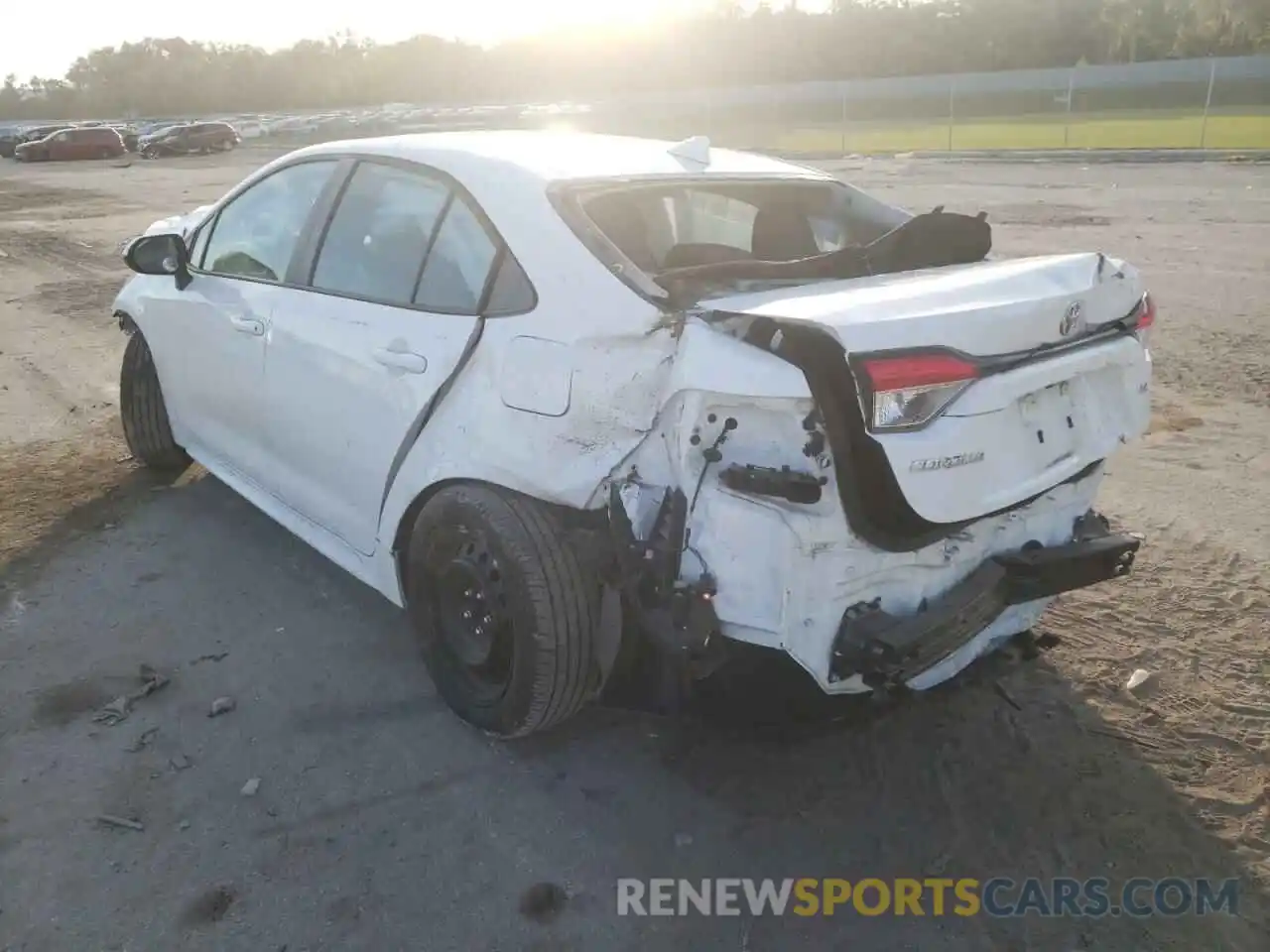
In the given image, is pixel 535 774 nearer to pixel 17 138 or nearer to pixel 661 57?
pixel 17 138

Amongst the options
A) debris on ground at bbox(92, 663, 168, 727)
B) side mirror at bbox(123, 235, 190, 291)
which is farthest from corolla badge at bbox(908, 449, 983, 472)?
side mirror at bbox(123, 235, 190, 291)

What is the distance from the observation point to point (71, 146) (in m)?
40.9

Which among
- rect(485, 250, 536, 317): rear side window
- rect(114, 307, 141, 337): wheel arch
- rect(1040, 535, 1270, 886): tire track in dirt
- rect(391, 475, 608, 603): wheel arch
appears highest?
rect(485, 250, 536, 317): rear side window

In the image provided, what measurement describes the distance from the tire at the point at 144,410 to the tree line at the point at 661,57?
59.6 metres

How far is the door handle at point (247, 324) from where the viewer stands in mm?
3852

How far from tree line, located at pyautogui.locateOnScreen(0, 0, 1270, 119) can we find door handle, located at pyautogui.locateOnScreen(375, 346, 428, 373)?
197 feet

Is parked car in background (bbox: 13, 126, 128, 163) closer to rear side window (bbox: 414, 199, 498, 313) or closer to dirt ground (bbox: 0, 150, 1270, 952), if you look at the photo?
dirt ground (bbox: 0, 150, 1270, 952)

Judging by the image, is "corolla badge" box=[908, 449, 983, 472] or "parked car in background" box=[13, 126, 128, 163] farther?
"parked car in background" box=[13, 126, 128, 163]

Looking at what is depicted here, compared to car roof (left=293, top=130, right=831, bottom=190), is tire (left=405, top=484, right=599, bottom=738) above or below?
below

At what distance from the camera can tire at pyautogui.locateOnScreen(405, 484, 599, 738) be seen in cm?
275

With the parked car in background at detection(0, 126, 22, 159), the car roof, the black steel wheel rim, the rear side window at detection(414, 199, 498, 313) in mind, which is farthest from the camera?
the parked car in background at detection(0, 126, 22, 159)

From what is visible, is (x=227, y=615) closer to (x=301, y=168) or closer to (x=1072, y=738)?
(x=301, y=168)


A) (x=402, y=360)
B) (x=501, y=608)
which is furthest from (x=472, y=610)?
(x=402, y=360)

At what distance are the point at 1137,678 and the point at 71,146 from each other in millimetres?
47027
